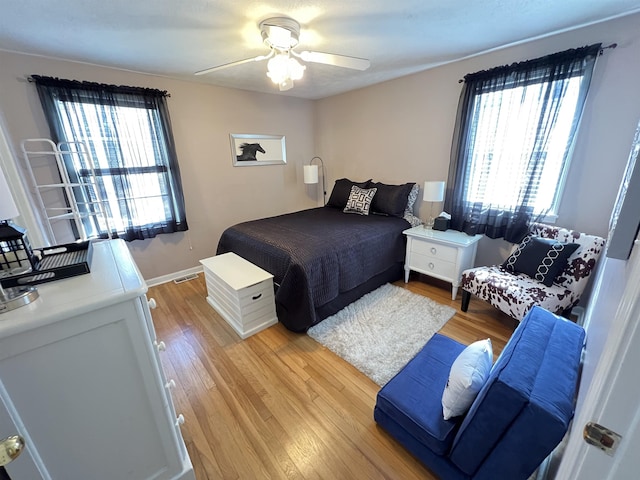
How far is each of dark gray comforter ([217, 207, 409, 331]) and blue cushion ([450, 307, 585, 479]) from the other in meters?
1.33

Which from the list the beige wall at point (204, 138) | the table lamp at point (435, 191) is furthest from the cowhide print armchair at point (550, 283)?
the beige wall at point (204, 138)

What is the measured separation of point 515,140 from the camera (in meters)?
2.35

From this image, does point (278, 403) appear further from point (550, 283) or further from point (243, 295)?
point (550, 283)

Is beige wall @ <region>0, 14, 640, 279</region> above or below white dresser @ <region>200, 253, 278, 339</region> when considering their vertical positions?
above

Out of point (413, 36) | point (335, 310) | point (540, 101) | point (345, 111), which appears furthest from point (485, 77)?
point (335, 310)

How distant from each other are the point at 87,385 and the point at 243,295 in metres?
1.26

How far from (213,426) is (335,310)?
128 centimetres

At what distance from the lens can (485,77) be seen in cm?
242

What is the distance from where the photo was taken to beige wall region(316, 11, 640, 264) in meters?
1.89

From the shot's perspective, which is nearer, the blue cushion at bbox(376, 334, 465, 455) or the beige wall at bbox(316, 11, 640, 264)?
the blue cushion at bbox(376, 334, 465, 455)

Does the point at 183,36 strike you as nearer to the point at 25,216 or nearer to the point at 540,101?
the point at 25,216

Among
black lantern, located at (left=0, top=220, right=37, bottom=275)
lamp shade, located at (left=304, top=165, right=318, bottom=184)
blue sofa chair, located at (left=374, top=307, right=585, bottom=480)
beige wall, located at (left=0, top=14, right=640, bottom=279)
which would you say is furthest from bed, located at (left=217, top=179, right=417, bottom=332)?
black lantern, located at (left=0, top=220, right=37, bottom=275)

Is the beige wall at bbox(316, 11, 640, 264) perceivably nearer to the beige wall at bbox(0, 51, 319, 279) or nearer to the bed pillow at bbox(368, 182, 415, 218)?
the bed pillow at bbox(368, 182, 415, 218)

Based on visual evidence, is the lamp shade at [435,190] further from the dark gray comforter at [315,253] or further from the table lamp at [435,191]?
the dark gray comforter at [315,253]
